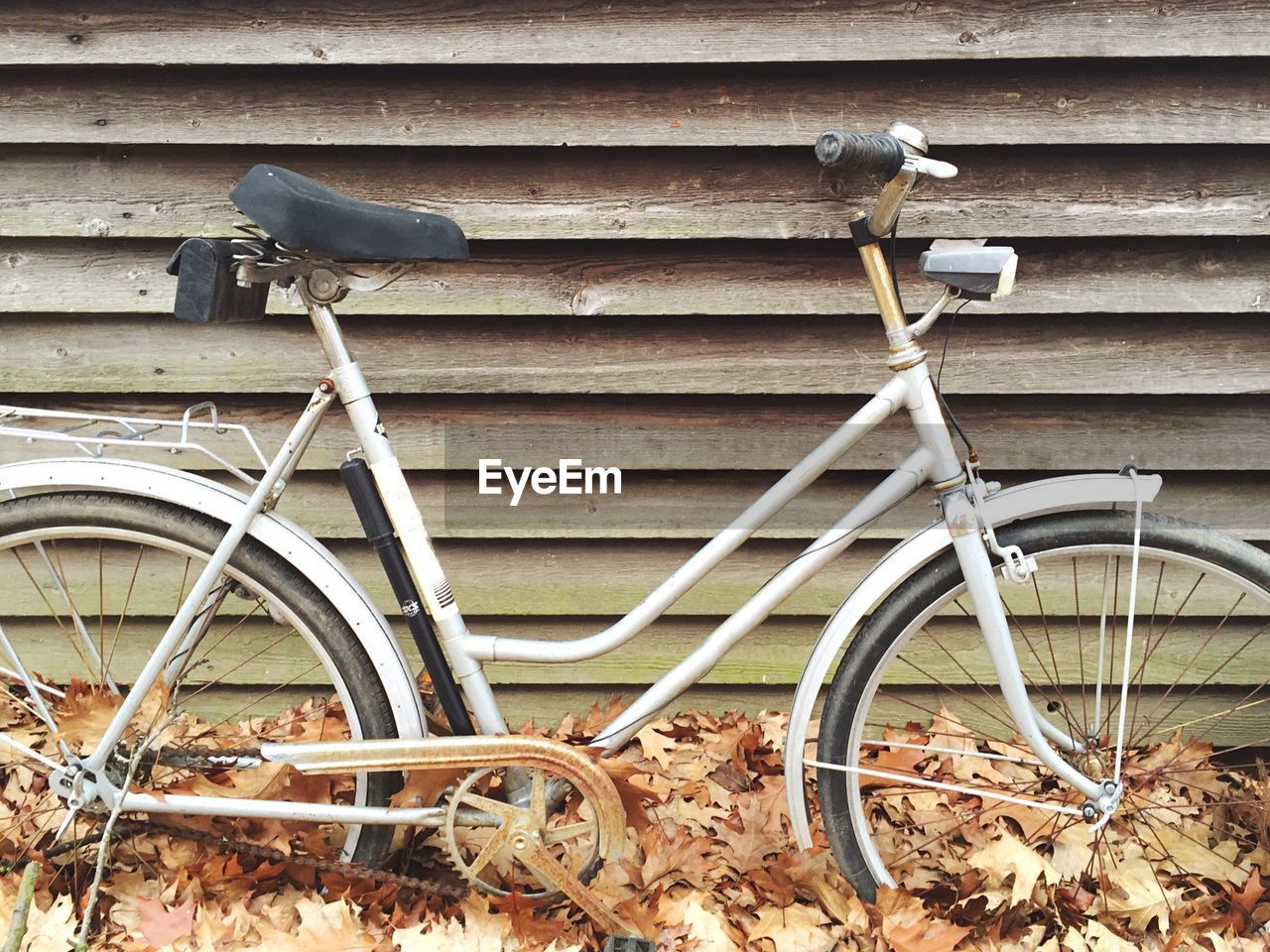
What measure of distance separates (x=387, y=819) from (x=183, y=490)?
0.73 meters

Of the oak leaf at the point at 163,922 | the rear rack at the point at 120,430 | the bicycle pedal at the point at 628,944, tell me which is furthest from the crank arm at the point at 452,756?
the rear rack at the point at 120,430

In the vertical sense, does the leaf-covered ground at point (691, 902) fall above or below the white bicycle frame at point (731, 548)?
below

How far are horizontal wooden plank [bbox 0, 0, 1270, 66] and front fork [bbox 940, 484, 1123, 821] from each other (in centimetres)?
107

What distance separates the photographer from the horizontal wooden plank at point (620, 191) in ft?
7.30

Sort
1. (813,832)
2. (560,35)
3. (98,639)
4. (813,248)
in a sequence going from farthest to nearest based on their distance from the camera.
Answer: (98,639)
(813,248)
(560,35)
(813,832)

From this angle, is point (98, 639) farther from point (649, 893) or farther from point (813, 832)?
point (813, 832)

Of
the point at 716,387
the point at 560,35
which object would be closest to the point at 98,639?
the point at 716,387

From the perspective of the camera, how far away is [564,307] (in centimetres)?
231

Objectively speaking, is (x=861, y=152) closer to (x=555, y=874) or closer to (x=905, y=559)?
(x=905, y=559)

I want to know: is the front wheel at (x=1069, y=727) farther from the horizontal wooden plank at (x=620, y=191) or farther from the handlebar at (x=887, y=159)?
the horizontal wooden plank at (x=620, y=191)

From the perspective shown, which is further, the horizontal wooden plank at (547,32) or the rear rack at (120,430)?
the horizontal wooden plank at (547,32)

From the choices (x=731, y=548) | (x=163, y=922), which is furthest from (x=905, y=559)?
(x=163, y=922)

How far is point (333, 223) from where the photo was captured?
1.56m

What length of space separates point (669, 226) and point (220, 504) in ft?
3.82
